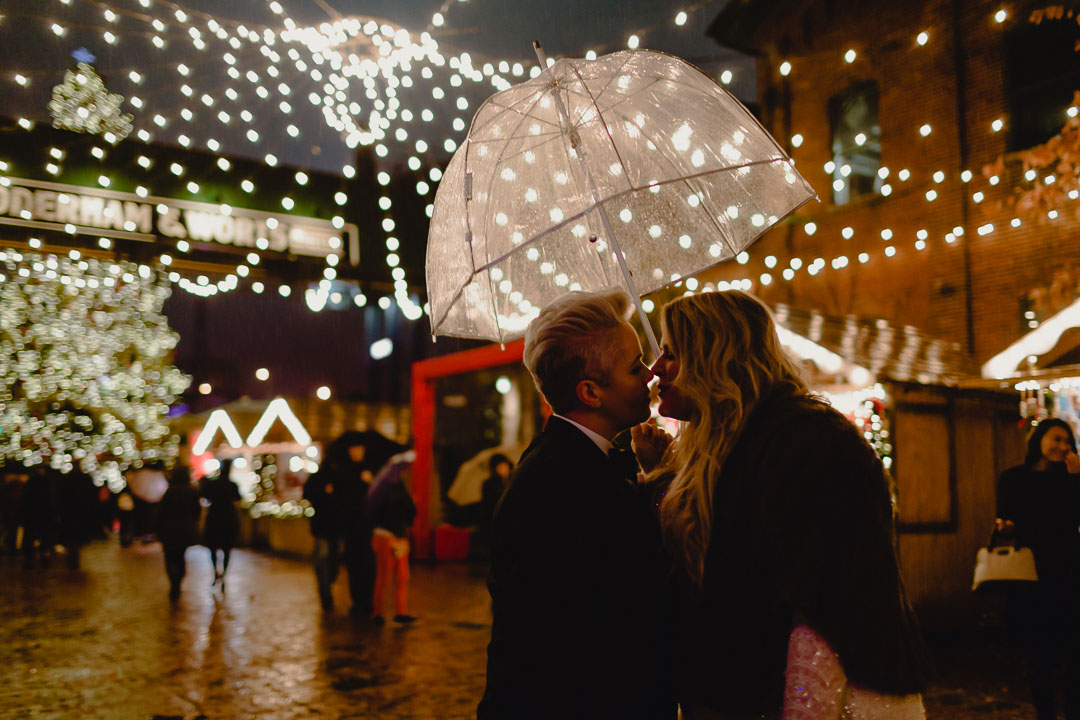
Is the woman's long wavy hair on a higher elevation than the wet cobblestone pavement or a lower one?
higher

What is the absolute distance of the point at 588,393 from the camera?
2.18 meters

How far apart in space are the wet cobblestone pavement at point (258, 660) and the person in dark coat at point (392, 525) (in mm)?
431

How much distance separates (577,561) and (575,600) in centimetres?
8

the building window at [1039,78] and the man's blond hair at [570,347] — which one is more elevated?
the building window at [1039,78]

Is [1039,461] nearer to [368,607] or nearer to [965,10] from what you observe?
[368,607]

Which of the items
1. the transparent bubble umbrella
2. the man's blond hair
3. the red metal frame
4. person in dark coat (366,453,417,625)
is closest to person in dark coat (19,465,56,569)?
the red metal frame

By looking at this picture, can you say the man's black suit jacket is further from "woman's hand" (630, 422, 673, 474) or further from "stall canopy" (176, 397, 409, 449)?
"stall canopy" (176, 397, 409, 449)

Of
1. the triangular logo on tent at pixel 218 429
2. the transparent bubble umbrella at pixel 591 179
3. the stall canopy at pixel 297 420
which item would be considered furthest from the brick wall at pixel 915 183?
the triangular logo on tent at pixel 218 429

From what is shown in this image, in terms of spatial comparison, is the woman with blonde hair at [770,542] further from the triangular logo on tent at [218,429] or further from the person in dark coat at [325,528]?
the triangular logo on tent at [218,429]

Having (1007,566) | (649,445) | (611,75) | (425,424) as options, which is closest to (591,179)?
(611,75)

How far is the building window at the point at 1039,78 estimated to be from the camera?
36.0ft

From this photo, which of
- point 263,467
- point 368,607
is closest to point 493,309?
point 368,607

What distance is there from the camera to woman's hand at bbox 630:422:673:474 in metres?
2.81

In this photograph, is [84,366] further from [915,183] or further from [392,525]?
[915,183]
